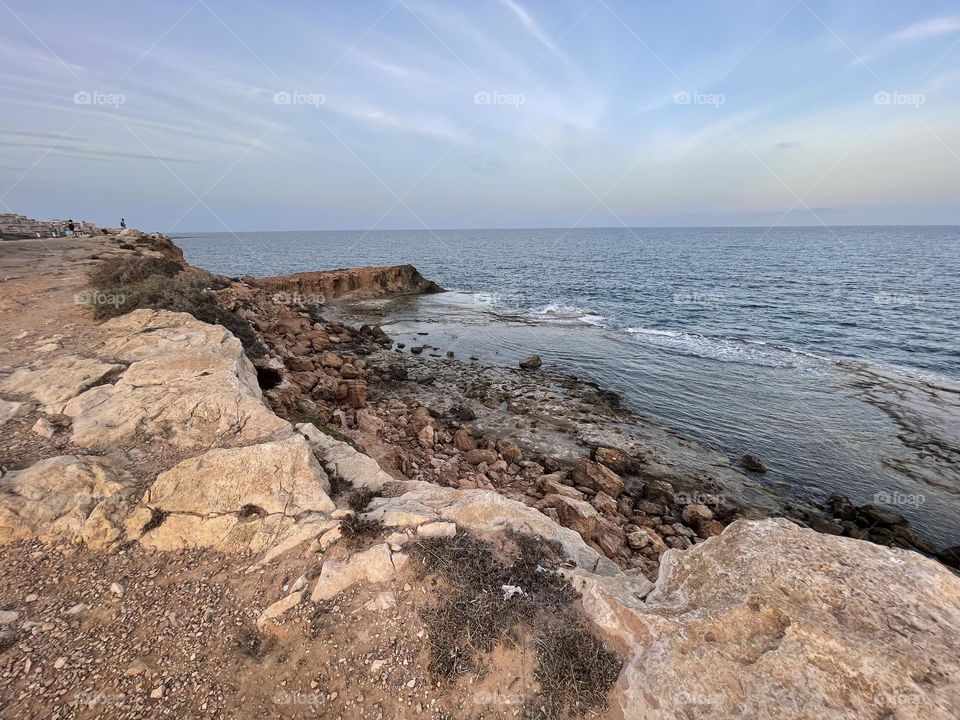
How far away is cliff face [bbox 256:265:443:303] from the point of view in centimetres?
3847

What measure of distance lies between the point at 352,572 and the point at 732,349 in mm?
26499

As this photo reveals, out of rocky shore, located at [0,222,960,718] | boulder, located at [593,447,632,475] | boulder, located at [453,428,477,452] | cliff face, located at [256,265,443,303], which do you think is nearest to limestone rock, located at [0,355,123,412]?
rocky shore, located at [0,222,960,718]

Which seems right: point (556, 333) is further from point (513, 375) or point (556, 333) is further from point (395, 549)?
point (395, 549)

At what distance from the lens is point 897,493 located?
39.8ft

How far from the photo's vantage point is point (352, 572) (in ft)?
16.1

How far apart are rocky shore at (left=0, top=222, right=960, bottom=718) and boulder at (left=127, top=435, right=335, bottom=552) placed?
0.03 metres

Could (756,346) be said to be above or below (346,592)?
below

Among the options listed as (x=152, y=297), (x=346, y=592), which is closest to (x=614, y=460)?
(x=346, y=592)

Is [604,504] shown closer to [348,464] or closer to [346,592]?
[348,464]

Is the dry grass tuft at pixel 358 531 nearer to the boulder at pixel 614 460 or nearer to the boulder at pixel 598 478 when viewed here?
the boulder at pixel 598 478

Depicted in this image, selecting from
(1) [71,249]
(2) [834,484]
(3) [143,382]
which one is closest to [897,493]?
(2) [834,484]

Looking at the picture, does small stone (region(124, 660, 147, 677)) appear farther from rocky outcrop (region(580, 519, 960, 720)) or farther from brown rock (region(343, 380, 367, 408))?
brown rock (region(343, 380, 367, 408))

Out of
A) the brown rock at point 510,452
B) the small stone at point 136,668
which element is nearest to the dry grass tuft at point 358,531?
the small stone at point 136,668

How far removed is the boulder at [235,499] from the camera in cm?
541
